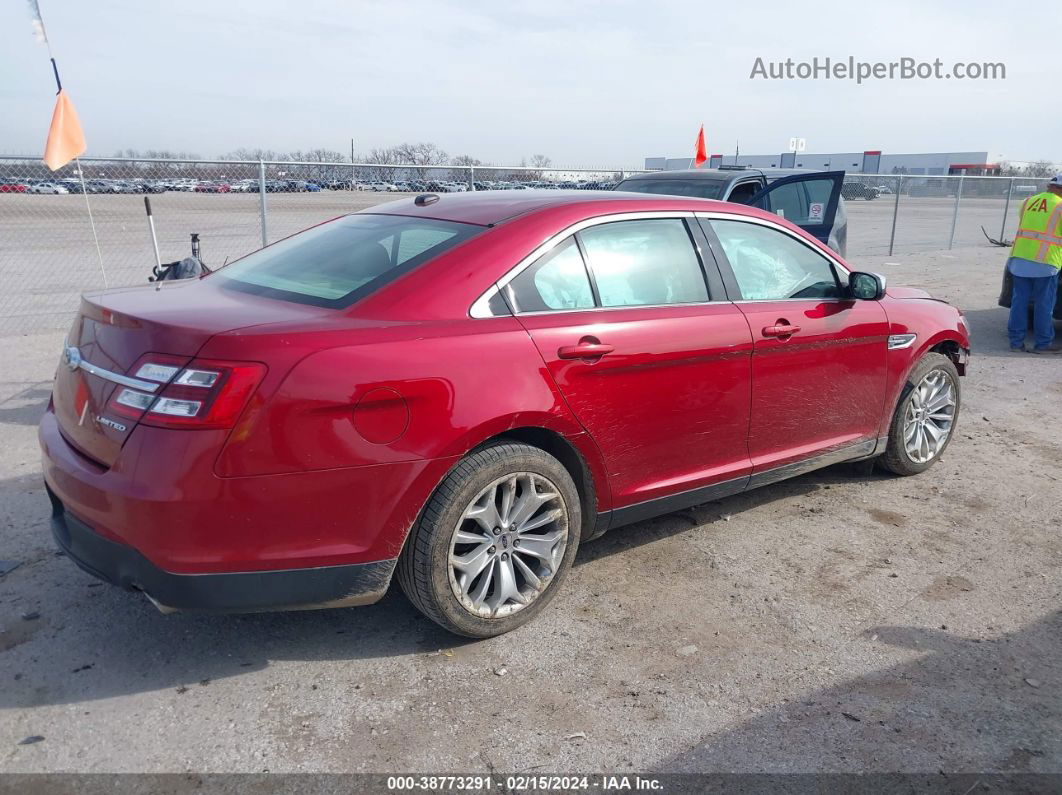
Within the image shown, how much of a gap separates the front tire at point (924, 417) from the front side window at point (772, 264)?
3.03 feet

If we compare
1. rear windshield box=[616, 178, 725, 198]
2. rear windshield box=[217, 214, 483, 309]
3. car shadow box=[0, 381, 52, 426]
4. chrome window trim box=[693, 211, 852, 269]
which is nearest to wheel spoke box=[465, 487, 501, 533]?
rear windshield box=[217, 214, 483, 309]

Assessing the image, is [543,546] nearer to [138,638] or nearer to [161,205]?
[138,638]

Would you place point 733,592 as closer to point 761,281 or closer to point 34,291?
point 761,281

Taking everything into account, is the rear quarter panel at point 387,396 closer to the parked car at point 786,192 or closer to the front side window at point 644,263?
→ the front side window at point 644,263

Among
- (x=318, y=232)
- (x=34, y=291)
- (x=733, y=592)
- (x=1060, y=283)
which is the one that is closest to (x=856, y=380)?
(x=733, y=592)

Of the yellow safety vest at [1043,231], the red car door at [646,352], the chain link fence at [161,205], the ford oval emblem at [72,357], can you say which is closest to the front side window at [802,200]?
the yellow safety vest at [1043,231]

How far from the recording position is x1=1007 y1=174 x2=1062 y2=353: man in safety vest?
846cm

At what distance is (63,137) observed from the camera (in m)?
7.61

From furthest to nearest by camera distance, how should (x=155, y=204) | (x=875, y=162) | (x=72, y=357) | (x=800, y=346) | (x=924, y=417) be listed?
1. (x=875, y=162)
2. (x=155, y=204)
3. (x=924, y=417)
4. (x=800, y=346)
5. (x=72, y=357)

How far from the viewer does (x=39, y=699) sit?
2.85m

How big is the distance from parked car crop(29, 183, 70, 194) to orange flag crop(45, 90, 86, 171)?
7.91 ft

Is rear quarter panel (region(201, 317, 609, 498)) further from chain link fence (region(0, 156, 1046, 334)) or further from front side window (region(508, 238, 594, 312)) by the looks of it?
chain link fence (region(0, 156, 1046, 334))

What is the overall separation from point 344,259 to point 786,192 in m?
6.90

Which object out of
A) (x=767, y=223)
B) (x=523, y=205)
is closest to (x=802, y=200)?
Answer: (x=767, y=223)
